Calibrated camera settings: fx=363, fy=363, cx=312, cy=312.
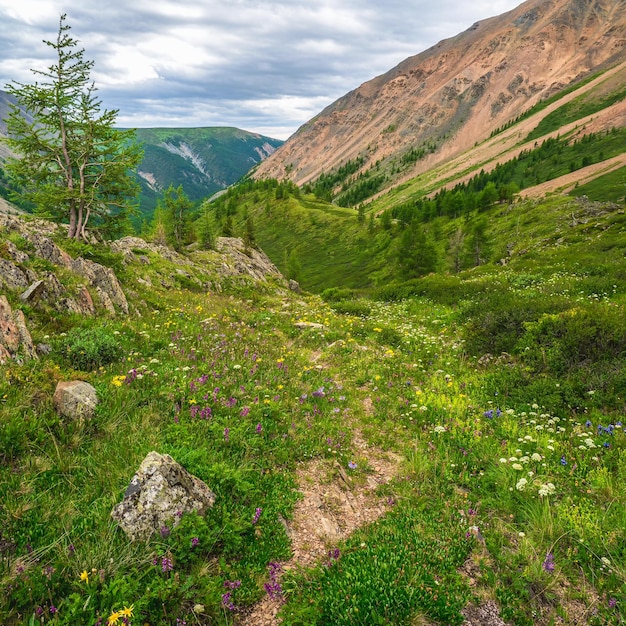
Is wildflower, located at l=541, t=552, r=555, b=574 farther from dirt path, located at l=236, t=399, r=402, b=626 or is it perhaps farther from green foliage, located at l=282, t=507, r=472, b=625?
dirt path, located at l=236, t=399, r=402, b=626

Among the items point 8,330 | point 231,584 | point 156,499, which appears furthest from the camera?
point 8,330

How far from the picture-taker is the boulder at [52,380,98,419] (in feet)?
18.8

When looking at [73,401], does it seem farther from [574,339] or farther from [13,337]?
[574,339]

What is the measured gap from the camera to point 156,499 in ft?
14.1

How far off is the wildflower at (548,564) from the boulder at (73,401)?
264 inches

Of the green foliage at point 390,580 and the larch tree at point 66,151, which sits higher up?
the larch tree at point 66,151

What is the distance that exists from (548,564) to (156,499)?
4.81 metres

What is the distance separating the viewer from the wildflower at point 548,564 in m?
4.39

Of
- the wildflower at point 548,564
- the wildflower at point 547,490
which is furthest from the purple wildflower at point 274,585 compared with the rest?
the wildflower at point 547,490

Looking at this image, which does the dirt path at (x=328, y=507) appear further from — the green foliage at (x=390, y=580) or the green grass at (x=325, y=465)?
the green foliage at (x=390, y=580)

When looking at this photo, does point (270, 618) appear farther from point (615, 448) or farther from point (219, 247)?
point (219, 247)

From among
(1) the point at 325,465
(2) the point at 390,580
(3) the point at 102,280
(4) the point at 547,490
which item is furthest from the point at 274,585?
(3) the point at 102,280

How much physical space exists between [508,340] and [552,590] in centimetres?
866

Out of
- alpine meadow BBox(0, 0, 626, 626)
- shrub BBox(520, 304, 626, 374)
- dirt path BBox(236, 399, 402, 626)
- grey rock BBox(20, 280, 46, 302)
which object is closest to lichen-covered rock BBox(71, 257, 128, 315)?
alpine meadow BBox(0, 0, 626, 626)
